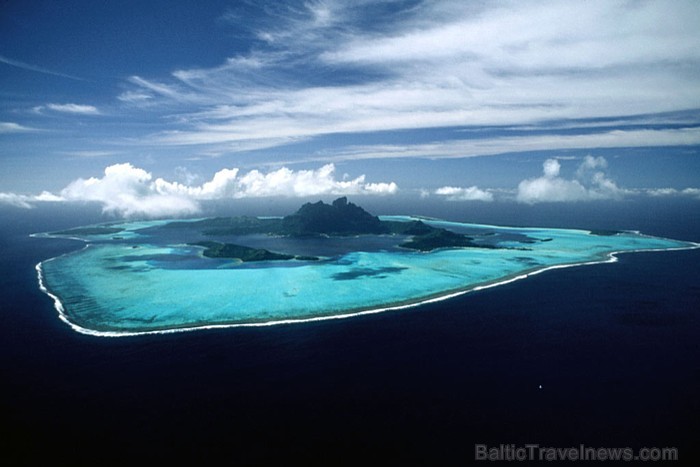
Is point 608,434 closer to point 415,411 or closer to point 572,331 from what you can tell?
point 415,411

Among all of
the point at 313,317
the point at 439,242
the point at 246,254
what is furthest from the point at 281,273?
the point at 439,242

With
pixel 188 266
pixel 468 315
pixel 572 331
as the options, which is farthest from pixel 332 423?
pixel 188 266

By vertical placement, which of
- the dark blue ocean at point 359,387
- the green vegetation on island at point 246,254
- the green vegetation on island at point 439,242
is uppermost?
the green vegetation on island at point 439,242

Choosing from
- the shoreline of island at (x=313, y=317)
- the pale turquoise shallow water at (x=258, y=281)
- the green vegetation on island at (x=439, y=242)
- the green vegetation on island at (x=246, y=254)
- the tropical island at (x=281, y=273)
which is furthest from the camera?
the green vegetation on island at (x=439, y=242)

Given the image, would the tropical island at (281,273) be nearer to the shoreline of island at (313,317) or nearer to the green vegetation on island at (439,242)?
the shoreline of island at (313,317)

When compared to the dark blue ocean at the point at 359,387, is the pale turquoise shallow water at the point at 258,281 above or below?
above

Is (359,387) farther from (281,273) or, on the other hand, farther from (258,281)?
(281,273)

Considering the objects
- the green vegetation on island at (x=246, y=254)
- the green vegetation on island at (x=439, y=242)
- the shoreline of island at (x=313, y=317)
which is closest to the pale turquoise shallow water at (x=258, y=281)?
the shoreline of island at (x=313, y=317)
